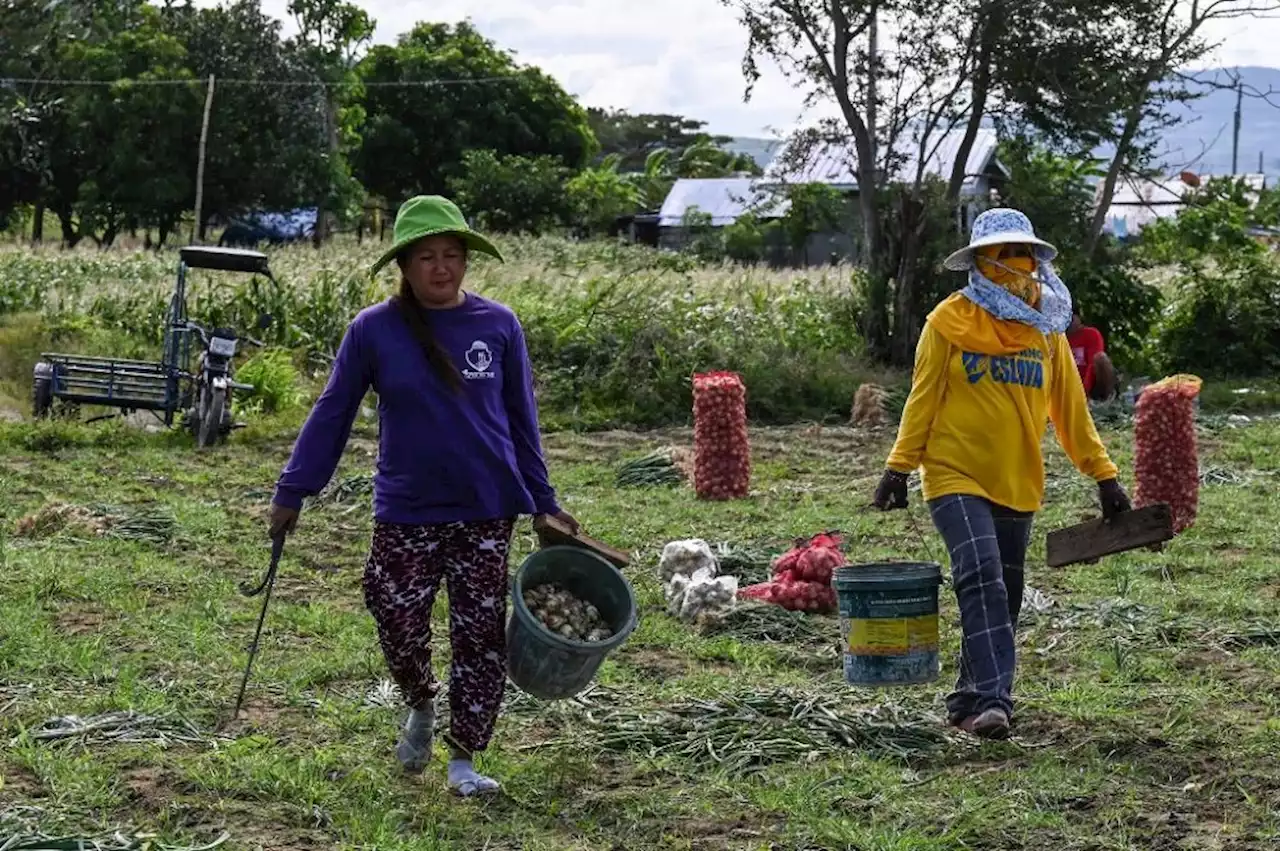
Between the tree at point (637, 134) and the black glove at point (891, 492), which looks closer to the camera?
the black glove at point (891, 492)

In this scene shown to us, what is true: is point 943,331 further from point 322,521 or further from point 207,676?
point 322,521

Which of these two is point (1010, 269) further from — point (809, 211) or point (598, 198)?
point (598, 198)

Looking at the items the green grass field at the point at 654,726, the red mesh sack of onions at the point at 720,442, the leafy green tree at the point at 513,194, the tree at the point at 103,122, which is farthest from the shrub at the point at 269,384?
the leafy green tree at the point at 513,194

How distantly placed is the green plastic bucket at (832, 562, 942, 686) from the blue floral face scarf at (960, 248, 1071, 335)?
819 mm

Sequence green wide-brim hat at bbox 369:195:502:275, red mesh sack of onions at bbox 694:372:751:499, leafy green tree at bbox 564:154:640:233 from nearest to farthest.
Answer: green wide-brim hat at bbox 369:195:502:275 < red mesh sack of onions at bbox 694:372:751:499 < leafy green tree at bbox 564:154:640:233

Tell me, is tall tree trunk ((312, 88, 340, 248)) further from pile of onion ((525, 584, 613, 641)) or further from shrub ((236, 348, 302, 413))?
pile of onion ((525, 584, 613, 641))

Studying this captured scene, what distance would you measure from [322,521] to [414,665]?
18.6ft

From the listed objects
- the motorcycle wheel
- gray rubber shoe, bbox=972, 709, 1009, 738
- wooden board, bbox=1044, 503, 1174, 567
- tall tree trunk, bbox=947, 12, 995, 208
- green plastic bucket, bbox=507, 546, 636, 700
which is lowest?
the motorcycle wheel

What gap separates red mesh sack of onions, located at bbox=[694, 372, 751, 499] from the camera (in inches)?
450

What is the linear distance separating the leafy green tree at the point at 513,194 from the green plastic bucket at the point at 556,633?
3981 centimetres

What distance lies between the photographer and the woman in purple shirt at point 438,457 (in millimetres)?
4797

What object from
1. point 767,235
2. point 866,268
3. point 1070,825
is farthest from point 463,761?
point 767,235

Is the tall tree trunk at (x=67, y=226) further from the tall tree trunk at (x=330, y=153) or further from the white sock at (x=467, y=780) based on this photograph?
the white sock at (x=467, y=780)

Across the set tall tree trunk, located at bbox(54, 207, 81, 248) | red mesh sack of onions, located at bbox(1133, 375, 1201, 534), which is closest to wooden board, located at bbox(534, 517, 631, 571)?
red mesh sack of onions, located at bbox(1133, 375, 1201, 534)
